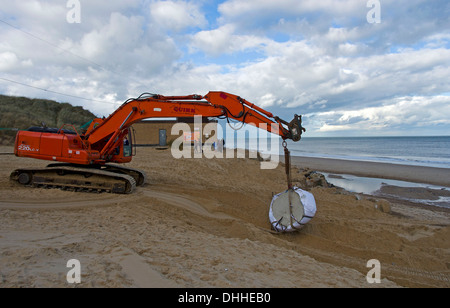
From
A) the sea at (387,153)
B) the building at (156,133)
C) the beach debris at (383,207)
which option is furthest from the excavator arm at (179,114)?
the sea at (387,153)

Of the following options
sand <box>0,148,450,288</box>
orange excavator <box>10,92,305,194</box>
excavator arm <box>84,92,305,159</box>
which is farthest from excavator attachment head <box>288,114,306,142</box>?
sand <box>0,148,450,288</box>

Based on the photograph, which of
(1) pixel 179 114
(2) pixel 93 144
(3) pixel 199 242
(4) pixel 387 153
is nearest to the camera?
(3) pixel 199 242

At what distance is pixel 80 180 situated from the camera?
30.5 ft

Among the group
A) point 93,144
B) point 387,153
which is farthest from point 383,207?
point 387,153

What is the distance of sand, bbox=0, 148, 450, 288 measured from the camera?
3.79 meters

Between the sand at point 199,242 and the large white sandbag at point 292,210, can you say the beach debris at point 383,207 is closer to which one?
the sand at point 199,242

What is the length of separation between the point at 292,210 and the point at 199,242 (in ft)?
9.56

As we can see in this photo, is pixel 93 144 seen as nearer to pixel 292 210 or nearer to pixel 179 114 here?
pixel 179 114

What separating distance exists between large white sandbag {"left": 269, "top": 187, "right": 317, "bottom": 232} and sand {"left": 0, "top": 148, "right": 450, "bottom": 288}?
0.33 meters

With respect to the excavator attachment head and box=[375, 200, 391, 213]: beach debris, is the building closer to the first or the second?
box=[375, 200, 391, 213]: beach debris

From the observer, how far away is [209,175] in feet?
49.6

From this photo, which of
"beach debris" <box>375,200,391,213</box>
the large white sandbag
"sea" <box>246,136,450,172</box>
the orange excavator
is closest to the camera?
the large white sandbag
